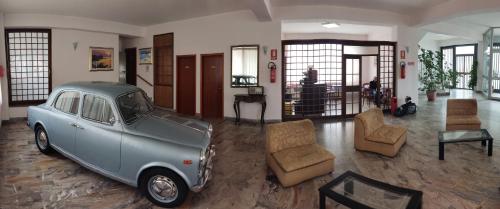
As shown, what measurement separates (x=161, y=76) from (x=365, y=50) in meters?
6.53

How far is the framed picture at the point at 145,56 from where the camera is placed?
10263 mm

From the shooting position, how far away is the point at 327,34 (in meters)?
12.9

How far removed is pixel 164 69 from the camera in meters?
10.1

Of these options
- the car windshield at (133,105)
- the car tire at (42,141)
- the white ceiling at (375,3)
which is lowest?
the car tire at (42,141)

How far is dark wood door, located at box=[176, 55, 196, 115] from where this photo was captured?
9.19 metres

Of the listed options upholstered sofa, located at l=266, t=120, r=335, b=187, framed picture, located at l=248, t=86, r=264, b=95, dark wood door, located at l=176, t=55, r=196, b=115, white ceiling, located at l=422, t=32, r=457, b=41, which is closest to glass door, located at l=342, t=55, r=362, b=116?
framed picture, located at l=248, t=86, r=264, b=95

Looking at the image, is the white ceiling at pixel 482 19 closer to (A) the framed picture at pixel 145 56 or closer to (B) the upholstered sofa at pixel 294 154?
(B) the upholstered sofa at pixel 294 154

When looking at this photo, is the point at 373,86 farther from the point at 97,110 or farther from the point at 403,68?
the point at 97,110

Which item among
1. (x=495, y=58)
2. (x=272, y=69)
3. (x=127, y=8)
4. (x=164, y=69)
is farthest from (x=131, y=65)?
(x=495, y=58)

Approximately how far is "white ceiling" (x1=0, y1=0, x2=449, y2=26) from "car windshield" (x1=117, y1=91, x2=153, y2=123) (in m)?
3.26

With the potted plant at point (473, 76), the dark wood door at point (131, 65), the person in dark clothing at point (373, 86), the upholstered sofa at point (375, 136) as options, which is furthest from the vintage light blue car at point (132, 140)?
the potted plant at point (473, 76)

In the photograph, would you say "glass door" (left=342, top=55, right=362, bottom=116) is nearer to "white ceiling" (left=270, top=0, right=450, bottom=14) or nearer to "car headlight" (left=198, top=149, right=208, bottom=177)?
"white ceiling" (left=270, top=0, right=450, bottom=14)

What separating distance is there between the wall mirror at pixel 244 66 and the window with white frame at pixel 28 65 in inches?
207

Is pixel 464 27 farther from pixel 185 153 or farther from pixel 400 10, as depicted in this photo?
pixel 185 153
